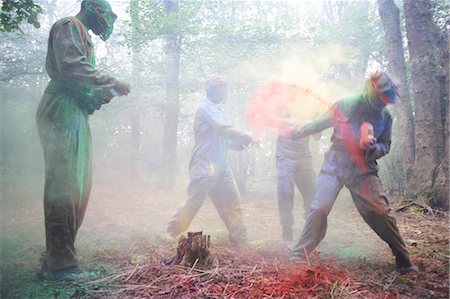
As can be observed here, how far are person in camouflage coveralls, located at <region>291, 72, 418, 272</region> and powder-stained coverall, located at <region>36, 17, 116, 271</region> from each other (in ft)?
7.73

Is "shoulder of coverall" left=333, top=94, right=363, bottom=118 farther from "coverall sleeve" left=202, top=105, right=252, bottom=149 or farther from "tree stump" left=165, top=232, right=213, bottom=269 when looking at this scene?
"tree stump" left=165, top=232, right=213, bottom=269

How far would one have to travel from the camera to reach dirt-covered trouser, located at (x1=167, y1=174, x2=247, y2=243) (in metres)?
4.98

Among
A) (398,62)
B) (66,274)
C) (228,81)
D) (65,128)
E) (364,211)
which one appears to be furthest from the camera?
(228,81)

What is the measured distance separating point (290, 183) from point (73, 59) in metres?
3.55

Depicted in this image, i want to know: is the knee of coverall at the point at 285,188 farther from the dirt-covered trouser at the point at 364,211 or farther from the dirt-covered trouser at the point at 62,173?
the dirt-covered trouser at the point at 62,173

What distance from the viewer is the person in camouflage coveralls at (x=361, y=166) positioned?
347 cm

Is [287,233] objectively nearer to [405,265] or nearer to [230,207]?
[230,207]

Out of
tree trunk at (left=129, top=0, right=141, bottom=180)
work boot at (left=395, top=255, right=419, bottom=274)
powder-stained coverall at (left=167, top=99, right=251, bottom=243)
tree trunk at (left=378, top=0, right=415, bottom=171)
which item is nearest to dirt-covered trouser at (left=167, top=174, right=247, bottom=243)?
powder-stained coverall at (left=167, top=99, right=251, bottom=243)

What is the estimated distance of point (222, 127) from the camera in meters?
4.87

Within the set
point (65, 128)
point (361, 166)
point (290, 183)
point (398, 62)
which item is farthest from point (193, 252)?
point (398, 62)

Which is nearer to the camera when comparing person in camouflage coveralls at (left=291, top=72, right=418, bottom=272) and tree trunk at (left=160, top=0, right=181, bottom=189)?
person in camouflage coveralls at (left=291, top=72, right=418, bottom=272)

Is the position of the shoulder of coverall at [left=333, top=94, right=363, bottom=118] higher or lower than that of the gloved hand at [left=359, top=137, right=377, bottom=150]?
higher

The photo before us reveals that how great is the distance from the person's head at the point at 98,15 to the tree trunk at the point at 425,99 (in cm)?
701

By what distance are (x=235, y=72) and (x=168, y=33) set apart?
7.74ft
